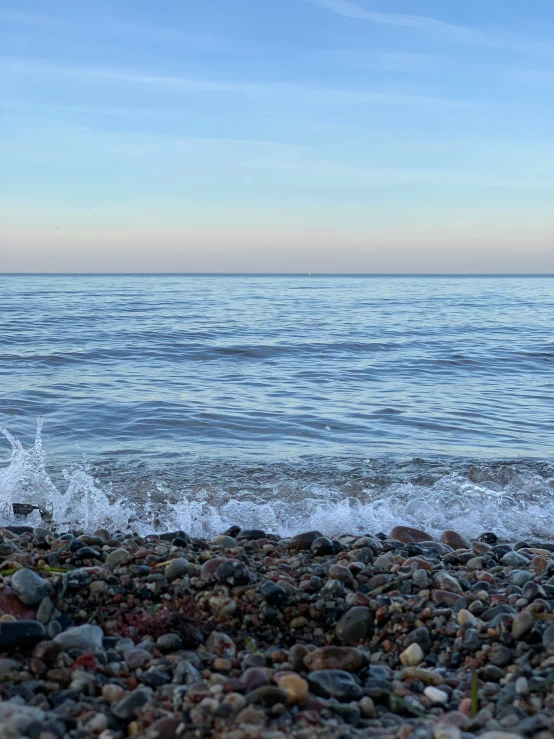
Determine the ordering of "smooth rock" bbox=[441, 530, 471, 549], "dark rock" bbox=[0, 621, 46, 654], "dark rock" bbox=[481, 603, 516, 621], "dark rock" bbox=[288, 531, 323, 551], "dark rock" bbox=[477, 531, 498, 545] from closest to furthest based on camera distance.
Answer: "dark rock" bbox=[0, 621, 46, 654] < "dark rock" bbox=[481, 603, 516, 621] < "dark rock" bbox=[288, 531, 323, 551] < "smooth rock" bbox=[441, 530, 471, 549] < "dark rock" bbox=[477, 531, 498, 545]

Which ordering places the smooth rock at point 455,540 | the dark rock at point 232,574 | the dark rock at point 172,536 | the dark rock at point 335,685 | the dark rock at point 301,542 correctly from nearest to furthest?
the dark rock at point 335,685
the dark rock at point 232,574
the dark rock at point 301,542
the dark rock at point 172,536
the smooth rock at point 455,540

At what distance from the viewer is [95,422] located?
8.58 meters

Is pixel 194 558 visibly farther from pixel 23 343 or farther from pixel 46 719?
pixel 23 343

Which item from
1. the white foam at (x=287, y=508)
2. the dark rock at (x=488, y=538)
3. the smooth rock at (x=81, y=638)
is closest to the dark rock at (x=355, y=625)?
the smooth rock at (x=81, y=638)

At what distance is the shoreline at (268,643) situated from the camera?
7.14 feet

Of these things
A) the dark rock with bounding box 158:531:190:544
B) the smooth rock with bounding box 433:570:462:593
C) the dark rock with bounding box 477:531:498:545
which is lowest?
the dark rock with bounding box 477:531:498:545

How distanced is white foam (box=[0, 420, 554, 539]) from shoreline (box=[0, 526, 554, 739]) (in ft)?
3.95

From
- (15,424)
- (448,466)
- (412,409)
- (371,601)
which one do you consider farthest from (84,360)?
(371,601)

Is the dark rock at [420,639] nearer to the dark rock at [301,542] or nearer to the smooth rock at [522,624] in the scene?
the smooth rock at [522,624]

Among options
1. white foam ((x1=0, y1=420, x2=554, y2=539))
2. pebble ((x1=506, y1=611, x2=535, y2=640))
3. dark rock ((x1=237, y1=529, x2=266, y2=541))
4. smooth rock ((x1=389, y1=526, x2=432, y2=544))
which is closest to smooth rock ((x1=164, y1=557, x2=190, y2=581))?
dark rock ((x1=237, y1=529, x2=266, y2=541))

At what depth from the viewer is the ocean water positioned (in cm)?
588

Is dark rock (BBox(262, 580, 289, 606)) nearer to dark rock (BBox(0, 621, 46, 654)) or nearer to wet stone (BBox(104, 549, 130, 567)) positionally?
wet stone (BBox(104, 549, 130, 567))

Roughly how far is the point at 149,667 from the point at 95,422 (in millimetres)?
6266

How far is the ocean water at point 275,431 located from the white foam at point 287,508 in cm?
2
